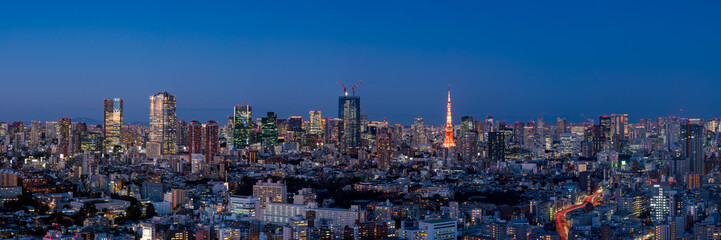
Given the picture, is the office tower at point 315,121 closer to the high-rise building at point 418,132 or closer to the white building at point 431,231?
the high-rise building at point 418,132

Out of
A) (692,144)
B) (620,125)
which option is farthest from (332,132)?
(692,144)

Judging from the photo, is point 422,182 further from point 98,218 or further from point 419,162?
point 98,218

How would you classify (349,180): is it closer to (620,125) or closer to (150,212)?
(150,212)

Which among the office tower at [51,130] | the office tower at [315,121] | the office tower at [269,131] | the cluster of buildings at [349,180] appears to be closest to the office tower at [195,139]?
the cluster of buildings at [349,180]

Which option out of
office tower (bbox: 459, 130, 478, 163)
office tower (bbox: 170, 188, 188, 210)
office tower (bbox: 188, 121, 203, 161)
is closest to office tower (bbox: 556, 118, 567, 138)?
office tower (bbox: 459, 130, 478, 163)

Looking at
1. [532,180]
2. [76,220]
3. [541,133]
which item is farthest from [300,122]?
[76,220]

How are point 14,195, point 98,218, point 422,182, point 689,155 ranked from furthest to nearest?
1. point 689,155
2. point 422,182
3. point 14,195
4. point 98,218
